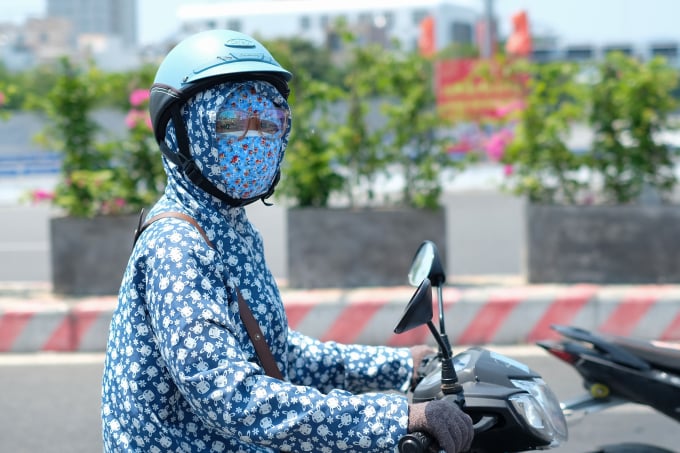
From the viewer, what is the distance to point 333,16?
6875cm

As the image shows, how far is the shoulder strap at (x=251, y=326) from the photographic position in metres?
1.98

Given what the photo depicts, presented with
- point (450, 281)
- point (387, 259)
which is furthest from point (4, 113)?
point (450, 281)

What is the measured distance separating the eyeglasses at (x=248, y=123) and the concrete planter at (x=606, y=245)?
5.80 meters

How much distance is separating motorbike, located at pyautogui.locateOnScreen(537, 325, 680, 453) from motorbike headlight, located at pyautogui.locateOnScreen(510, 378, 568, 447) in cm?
86

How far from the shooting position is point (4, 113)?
7945mm

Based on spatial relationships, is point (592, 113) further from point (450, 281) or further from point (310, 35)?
point (310, 35)

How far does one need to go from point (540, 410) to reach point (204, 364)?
78cm

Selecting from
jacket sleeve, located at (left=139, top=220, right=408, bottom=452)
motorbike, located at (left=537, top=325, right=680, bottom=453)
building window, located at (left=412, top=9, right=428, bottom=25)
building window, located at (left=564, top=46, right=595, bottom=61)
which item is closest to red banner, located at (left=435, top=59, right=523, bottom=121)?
motorbike, located at (left=537, top=325, right=680, bottom=453)

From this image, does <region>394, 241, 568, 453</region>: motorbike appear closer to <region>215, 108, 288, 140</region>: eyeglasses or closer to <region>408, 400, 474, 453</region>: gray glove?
<region>408, 400, 474, 453</region>: gray glove

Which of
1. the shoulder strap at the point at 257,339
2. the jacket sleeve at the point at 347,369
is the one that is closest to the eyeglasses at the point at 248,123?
the shoulder strap at the point at 257,339

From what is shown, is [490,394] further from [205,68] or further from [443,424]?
[205,68]

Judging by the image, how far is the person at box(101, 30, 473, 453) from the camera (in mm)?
1830

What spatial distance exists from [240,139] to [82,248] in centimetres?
581

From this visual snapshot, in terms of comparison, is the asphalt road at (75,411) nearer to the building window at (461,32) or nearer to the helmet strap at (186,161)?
the helmet strap at (186,161)
